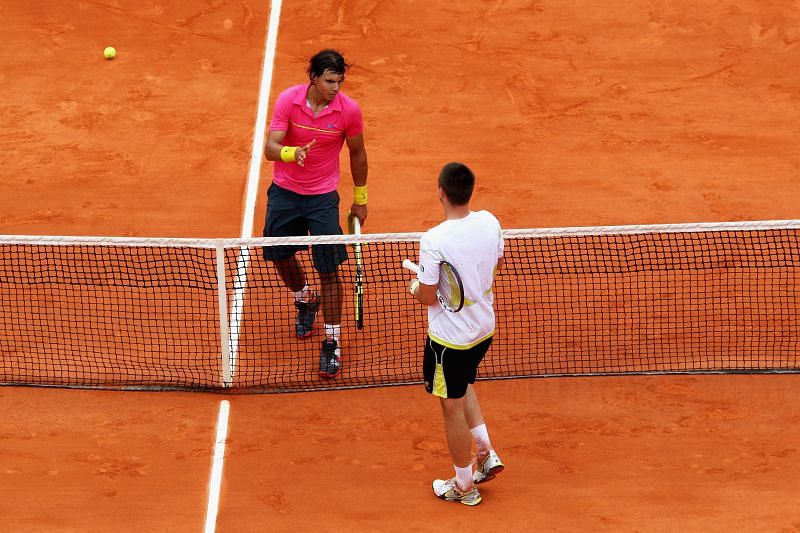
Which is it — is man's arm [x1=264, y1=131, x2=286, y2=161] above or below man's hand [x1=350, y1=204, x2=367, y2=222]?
above

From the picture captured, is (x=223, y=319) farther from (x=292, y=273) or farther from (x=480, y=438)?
(x=480, y=438)

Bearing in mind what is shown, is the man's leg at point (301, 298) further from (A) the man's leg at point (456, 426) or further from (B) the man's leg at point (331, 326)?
(A) the man's leg at point (456, 426)

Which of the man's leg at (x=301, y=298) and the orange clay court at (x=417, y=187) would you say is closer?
the orange clay court at (x=417, y=187)

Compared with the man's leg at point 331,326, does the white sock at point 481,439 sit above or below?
below

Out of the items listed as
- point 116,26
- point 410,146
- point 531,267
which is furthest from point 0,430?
point 116,26

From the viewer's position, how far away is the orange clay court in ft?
24.5

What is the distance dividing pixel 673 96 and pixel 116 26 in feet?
21.6

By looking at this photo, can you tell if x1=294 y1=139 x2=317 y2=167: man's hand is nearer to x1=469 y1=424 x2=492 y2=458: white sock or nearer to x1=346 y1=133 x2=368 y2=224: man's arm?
x1=346 y1=133 x2=368 y2=224: man's arm

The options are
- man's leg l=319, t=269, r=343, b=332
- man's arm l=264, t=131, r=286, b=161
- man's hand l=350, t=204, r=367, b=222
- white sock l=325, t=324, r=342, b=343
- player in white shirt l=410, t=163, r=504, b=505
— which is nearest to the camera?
player in white shirt l=410, t=163, r=504, b=505

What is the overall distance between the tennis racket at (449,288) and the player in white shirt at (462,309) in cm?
3

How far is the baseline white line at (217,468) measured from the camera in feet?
24.0

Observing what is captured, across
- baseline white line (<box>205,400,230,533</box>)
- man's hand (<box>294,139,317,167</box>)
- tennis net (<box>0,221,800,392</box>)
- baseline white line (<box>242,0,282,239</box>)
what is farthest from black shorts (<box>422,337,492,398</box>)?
baseline white line (<box>242,0,282,239</box>)

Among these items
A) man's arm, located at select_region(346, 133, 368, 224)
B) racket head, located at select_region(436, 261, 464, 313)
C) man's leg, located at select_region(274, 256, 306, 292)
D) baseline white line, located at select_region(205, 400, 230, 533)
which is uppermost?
man's arm, located at select_region(346, 133, 368, 224)

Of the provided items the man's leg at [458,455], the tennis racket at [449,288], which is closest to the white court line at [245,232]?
the man's leg at [458,455]
